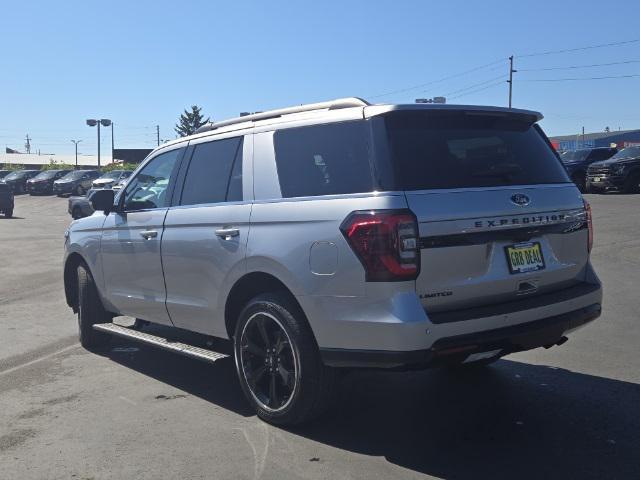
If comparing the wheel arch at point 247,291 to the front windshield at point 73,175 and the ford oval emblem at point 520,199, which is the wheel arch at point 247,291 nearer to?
the ford oval emblem at point 520,199

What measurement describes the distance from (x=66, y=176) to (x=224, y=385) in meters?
41.4

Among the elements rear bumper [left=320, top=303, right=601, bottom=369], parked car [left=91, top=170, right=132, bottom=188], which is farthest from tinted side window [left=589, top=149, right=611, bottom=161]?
rear bumper [left=320, top=303, right=601, bottom=369]

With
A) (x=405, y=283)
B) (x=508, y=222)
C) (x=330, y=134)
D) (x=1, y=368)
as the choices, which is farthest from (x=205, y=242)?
(x=1, y=368)

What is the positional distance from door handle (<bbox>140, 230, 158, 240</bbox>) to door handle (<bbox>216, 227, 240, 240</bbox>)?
0.93 m

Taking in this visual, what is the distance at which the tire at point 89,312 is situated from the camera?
6742 millimetres

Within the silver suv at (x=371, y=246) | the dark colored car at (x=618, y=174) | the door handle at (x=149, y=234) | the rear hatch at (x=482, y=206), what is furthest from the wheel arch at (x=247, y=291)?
the dark colored car at (x=618, y=174)

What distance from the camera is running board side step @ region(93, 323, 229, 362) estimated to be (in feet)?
16.3

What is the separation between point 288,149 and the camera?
4.68 m

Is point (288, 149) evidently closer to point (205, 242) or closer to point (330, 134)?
point (330, 134)

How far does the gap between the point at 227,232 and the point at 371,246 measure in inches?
52.7

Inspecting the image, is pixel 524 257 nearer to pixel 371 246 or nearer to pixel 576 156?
pixel 371 246

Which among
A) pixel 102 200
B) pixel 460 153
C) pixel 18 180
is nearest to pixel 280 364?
pixel 460 153

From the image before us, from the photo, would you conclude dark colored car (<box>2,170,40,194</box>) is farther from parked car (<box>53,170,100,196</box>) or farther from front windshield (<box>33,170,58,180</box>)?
parked car (<box>53,170,100,196</box>)

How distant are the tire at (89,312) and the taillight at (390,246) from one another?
12.4 ft
